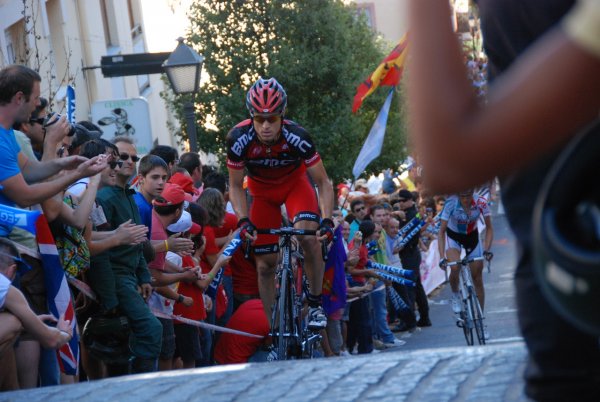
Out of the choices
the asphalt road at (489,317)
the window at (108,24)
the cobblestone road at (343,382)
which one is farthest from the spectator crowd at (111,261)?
the window at (108,24)

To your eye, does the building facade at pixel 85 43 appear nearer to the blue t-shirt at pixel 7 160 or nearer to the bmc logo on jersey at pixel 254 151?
the bmc logo on jersey at pixel 254 151

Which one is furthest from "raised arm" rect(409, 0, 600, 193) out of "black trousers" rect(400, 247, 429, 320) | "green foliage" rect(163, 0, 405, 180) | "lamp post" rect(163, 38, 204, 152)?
"green foliage" rect(163, 0, 405, 180)

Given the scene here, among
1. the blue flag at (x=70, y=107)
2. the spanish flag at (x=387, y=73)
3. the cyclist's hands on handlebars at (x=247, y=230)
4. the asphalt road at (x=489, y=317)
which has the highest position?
the spanish flag at (x=387, y=73)

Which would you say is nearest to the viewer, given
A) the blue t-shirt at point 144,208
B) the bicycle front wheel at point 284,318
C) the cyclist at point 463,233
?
the blue t-shirt at point 144,208

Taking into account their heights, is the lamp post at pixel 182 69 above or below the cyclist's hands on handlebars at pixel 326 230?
above

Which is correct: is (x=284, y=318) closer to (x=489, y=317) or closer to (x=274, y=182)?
(x=274, y=182)

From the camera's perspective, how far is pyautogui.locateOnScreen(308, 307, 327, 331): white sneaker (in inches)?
421

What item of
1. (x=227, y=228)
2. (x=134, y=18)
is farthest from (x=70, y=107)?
(x=134, y=18)

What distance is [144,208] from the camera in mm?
9969

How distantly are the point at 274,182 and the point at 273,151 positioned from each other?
33cm

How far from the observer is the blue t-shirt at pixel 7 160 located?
7.25 m

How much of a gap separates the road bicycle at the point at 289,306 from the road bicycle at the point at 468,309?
520 cm

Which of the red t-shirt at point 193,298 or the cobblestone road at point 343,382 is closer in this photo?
the cobblestone road at point 343,382

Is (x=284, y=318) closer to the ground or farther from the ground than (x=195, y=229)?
closer to the ground
